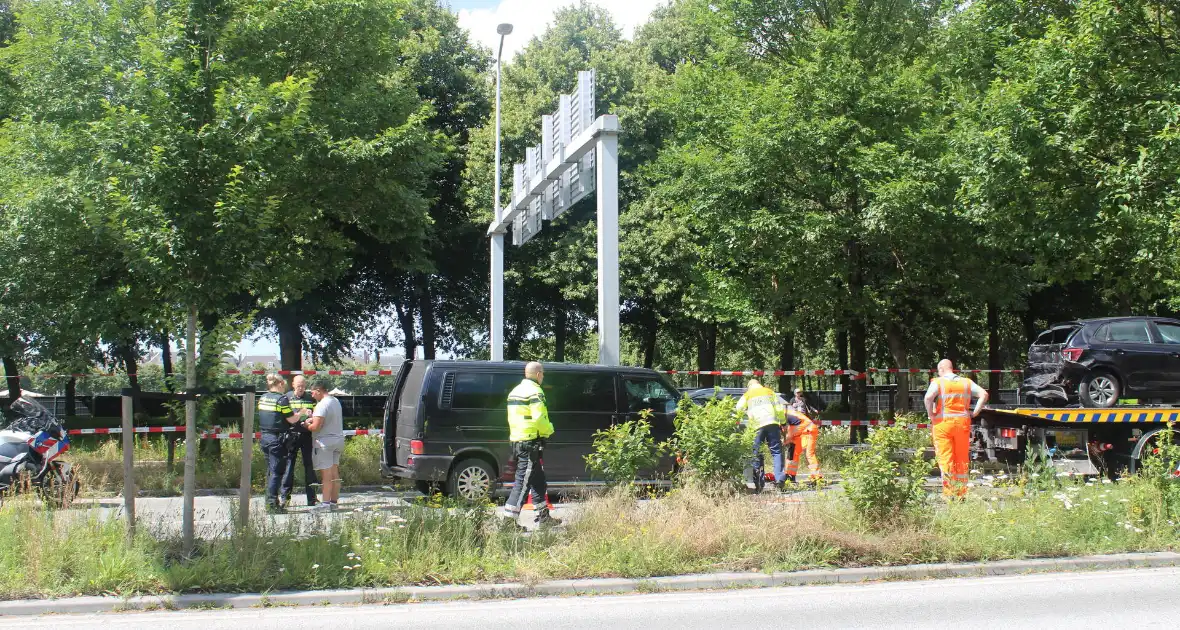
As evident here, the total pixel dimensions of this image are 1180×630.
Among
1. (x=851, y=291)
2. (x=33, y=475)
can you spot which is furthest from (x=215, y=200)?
(x=851, y=291)

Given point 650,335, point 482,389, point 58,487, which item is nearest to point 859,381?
point 482,389

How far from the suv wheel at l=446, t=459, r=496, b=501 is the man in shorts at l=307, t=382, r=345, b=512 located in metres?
1.38

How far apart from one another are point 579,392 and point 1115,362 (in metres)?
8.17

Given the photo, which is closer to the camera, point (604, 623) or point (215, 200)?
point (604, 623)

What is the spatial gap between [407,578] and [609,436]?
2854 mm

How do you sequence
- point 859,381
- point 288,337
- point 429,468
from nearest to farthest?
point 429,468
point 859,381
point 288,337

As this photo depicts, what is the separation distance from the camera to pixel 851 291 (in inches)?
787

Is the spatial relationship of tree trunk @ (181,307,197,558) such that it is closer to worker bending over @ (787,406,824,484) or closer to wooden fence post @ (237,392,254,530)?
wooden fence post @ (237,392,254,530)

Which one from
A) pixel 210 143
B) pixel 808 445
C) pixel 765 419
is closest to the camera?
pixel 210 143

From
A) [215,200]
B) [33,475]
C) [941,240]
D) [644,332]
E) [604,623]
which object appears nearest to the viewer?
[604,623]

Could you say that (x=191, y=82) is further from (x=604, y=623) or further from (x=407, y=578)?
(x=604, y=623)

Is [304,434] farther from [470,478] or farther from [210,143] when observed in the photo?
[210,143]

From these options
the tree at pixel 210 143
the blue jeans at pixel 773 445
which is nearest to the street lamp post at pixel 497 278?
the tree at pixel 210 143

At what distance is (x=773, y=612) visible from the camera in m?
6.63
